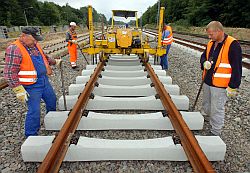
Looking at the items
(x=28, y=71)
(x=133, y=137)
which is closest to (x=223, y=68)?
(x=133, y=137)

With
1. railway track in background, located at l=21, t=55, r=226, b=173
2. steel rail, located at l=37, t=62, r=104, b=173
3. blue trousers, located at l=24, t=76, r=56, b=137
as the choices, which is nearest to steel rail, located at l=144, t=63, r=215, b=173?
railway track in background, located at l=21, t=55, r=226, b=173

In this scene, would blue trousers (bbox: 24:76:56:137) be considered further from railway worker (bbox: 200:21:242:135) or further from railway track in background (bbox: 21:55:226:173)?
railway worker (bbox: 200:21:242:135)

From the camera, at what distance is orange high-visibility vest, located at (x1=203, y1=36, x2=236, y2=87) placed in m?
3.04

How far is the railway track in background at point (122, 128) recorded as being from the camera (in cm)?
249

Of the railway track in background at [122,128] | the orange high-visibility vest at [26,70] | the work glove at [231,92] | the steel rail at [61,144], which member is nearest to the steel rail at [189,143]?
the railway track in background at [122,128]

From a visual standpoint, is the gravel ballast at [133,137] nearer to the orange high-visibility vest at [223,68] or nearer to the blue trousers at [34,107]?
the blue trousers at [34,107]

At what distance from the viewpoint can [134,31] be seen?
8586mm

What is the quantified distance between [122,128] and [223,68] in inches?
73.6

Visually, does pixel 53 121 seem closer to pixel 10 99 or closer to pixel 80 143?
pixel 80 143

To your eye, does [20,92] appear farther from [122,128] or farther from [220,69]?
[220,69]

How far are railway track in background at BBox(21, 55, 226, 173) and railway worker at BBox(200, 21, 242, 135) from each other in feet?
1.10

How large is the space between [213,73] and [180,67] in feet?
14.6

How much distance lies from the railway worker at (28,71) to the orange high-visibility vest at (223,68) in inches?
112

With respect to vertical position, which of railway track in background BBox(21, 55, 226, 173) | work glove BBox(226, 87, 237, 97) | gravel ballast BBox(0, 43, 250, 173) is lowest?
gravel ballast BBox(0, 43, 250, 173)
